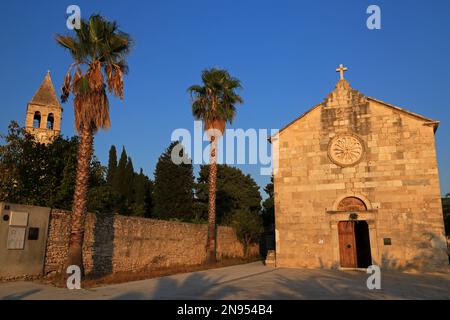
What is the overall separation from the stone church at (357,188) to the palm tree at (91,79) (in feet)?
33.2

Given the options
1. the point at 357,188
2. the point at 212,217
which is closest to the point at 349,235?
the point at 357,188

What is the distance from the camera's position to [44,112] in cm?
3925

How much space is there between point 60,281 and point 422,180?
15.6 metres

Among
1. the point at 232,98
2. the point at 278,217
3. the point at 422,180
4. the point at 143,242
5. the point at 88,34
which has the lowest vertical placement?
the point at 143,242

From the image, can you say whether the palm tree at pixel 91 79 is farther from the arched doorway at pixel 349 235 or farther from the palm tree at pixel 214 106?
the arched doorway at pixel 349 235

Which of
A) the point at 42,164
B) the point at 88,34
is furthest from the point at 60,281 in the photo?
the point at 42,164

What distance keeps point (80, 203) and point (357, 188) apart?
1281 centimetres

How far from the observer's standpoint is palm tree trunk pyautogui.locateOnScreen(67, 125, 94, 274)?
1177cm

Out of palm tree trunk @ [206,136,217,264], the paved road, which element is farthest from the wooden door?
palm tree trunk @ [206,136,217,264]

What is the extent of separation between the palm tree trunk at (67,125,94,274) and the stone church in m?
10.4

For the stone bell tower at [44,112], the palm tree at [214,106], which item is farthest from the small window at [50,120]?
the palm tree at [214,106]
